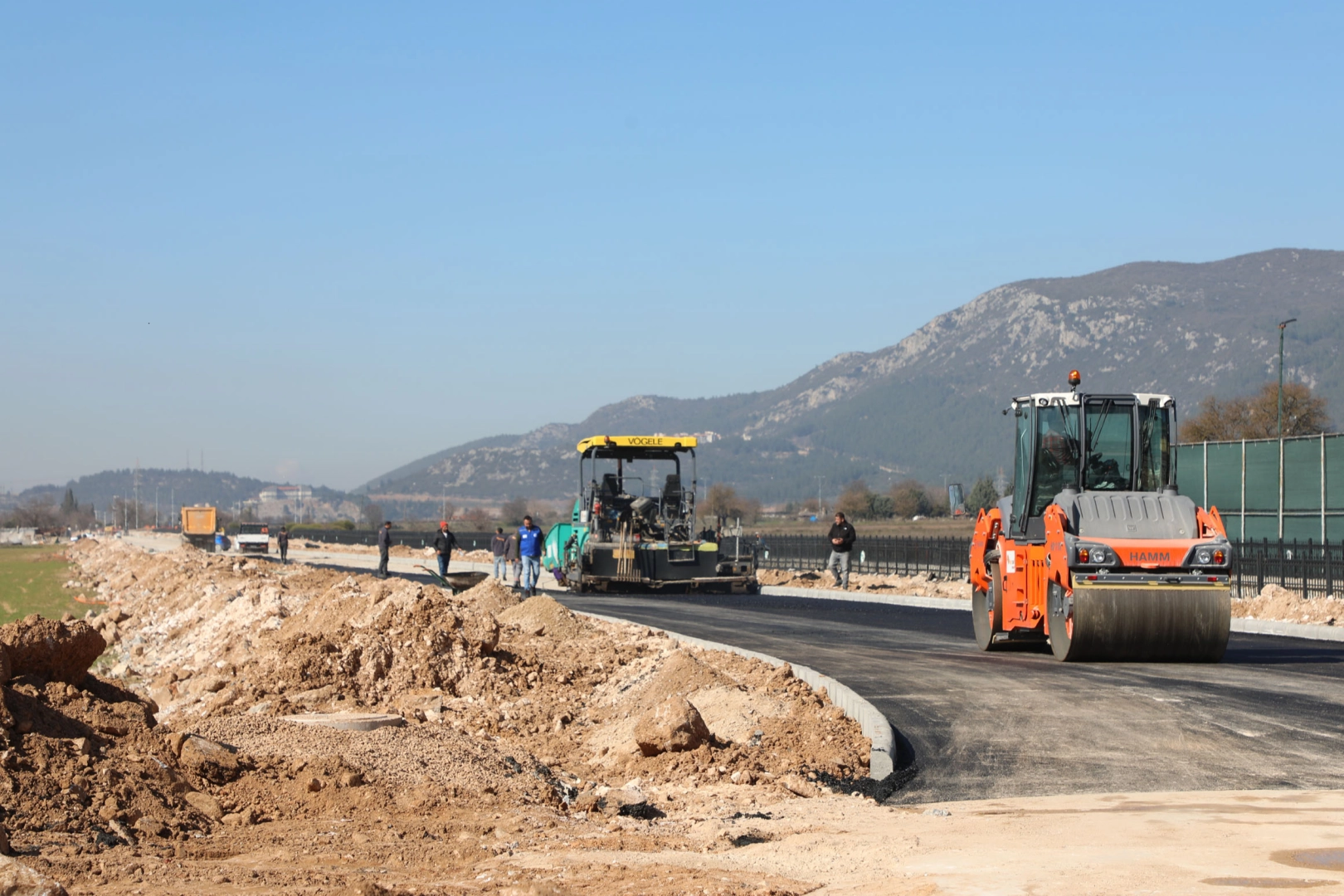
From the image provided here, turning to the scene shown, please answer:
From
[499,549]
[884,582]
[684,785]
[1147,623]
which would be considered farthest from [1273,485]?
[684,785]

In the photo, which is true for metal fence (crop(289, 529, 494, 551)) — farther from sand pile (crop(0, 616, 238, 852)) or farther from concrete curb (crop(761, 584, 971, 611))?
sand pile (crop(0, 616, 238, 852))

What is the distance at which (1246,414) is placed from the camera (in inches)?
3071

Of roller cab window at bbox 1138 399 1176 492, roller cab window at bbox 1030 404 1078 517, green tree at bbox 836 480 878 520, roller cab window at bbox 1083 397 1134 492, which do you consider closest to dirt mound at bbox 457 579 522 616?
roller cab window at bbox 1030 404 1078 517

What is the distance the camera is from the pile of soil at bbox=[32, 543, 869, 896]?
6.85 m

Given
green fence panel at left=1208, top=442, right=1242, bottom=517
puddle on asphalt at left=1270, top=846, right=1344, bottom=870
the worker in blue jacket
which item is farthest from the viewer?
green fence panel at left=1208, top=442, right=1242, bottom=517

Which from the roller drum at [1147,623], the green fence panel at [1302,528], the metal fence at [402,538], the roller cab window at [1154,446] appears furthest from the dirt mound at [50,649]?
the metal fence at [402,538]

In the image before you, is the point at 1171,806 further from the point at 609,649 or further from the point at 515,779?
the point at 609,649

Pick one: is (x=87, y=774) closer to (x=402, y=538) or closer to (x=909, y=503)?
(x=402, y=538)

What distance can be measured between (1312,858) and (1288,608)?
18.0 m

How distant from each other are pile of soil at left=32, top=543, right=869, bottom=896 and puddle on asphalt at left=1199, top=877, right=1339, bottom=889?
1847 millimetres

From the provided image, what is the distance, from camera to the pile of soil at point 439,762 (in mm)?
6848

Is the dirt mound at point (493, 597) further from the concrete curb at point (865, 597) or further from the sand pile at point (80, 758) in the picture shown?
the sand pile at point (80, 758)

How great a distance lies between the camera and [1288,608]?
22.5 meters

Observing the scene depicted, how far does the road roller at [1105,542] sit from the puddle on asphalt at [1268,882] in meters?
8.26
